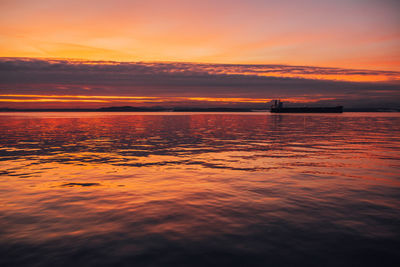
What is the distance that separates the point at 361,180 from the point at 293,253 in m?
9.38

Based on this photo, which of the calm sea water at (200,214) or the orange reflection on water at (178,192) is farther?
the orange reflection on water at (178,192)

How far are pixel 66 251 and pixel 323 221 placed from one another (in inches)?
288

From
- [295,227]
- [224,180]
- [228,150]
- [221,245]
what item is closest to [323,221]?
[295,227]

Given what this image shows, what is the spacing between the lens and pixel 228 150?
81.6 ft

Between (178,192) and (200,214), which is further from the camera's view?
(178,192)

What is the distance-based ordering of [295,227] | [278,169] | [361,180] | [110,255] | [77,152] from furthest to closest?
[77,152] → [278,169] → [361,180] → [295,227] → [110,255]

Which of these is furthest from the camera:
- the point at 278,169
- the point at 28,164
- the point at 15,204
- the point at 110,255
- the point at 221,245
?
the point at 28,164

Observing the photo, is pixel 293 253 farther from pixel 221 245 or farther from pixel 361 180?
pixel 361 180

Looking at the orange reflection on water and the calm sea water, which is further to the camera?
the orange reflection on water

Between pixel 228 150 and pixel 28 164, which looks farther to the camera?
pixel 228 150

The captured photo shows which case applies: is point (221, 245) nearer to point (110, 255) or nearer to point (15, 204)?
point (110, 255)

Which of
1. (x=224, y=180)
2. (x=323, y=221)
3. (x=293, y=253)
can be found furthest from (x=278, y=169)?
(x=293, y=253)

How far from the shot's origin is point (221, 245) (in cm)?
711

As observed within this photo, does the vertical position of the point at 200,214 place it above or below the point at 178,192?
above
